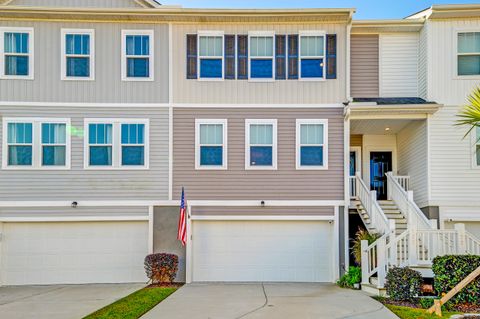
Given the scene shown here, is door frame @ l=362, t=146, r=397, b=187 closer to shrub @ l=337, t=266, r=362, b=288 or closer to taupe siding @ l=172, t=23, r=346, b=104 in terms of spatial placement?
taupe siding @ l=172, t=23, r=346, b=104

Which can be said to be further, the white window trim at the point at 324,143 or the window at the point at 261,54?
the window at the point at 261,54

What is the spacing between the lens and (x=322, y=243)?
51.2ft

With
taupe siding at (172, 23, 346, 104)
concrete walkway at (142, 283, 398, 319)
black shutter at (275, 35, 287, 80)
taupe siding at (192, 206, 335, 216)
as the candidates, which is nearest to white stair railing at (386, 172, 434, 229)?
taupe siding at (192, 206, 335, 216)

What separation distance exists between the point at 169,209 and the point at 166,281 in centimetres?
214

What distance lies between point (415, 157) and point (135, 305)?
9.77 meters

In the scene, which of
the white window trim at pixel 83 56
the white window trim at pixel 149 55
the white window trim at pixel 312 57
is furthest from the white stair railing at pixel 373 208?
the white window trim at pixel 83 56

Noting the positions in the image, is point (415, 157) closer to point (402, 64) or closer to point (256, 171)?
point (402, 64)

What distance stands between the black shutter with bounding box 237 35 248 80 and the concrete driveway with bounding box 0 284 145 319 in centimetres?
703

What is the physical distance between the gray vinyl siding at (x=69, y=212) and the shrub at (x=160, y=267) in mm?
1440

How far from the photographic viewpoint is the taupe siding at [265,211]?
50.9 ft

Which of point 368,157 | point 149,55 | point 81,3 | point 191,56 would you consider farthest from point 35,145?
point 368,157

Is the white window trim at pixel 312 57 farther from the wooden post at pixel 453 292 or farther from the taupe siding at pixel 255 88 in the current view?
the wooden post at pixel 453 292

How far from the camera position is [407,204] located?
14477 millimetres

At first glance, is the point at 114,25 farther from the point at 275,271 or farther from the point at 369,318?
the point at 369,318
